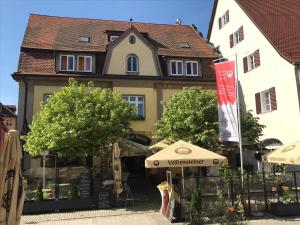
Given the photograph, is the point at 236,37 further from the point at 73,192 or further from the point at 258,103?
the point at 73,192

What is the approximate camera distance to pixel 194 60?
2502cm

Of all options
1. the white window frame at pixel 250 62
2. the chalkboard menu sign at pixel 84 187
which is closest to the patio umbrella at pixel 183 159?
the chalkboard menu sign at pixel 84 187

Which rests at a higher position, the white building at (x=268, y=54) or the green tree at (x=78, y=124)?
the white building at (x=268, y=54)

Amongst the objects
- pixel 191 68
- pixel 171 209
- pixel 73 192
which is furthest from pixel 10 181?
pixel 191 68

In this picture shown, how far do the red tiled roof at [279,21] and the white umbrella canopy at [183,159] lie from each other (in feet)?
34.2

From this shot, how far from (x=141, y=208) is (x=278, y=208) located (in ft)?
17.9

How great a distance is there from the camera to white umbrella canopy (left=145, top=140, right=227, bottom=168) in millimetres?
11250

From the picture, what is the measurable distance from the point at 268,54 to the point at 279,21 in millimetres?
4141

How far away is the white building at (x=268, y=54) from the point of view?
752 inches

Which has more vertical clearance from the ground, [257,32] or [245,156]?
[257,32]

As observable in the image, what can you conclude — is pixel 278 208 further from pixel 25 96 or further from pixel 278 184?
pixel 25 96

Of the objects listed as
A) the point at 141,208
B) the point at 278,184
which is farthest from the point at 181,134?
the point at 278,184

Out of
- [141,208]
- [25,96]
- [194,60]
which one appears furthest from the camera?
[194,60]

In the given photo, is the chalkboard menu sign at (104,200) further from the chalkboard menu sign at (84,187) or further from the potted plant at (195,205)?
the potted plant at (195,205)
